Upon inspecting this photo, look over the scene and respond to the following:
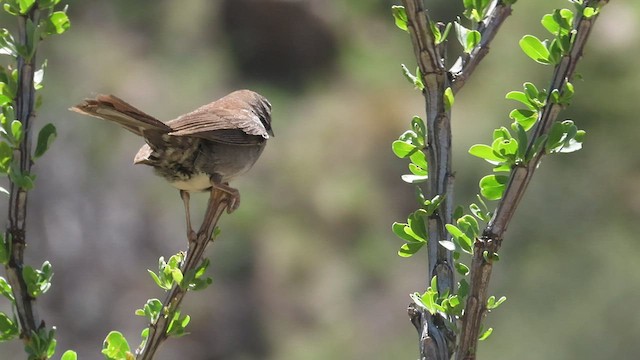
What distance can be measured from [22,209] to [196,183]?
1671mm

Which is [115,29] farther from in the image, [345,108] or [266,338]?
[266,338]

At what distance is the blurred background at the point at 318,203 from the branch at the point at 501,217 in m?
7.85

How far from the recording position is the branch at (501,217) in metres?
2.06

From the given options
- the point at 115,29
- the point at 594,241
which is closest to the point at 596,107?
the point at 594,241

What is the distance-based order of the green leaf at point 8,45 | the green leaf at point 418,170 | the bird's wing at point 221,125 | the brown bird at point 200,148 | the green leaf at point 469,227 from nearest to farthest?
the green leaf at point 469,227 < the green leaf at point 418,170 < the green leaf at point 8,45 < the brown bird at point 200,148 < the bird's wing at point 221,125

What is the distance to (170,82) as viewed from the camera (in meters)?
14.7

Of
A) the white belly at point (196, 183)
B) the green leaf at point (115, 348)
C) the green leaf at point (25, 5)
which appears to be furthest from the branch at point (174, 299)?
the white belly at point (196, 183)

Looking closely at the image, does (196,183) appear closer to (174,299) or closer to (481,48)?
(174,299)

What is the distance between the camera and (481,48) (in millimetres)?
2373

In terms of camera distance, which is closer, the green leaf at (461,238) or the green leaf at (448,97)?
the green leaf at (461,238)

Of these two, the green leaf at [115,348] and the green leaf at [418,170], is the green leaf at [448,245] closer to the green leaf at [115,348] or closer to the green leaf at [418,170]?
the green leaf at [418,170]

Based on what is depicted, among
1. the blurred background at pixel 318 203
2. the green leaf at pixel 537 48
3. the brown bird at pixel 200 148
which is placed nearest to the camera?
the green leaf at pixel 537 48

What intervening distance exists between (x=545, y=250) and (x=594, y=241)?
57cm

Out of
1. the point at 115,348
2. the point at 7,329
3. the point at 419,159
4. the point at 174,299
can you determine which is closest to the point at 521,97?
the point at 419,159
